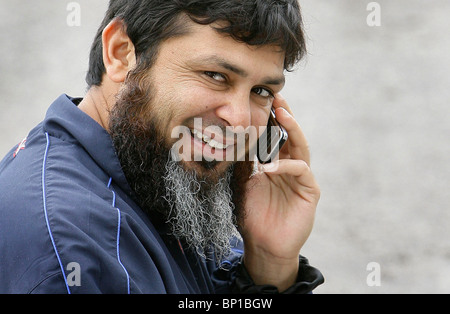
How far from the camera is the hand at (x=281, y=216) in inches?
110

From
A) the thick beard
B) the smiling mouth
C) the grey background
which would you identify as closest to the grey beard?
the thick beard

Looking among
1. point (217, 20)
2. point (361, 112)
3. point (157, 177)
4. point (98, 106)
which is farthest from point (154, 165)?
point (361, 112)

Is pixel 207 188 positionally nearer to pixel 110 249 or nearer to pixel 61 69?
pixel 110 249

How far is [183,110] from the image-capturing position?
89.2 inches

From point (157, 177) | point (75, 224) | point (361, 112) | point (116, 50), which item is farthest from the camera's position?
point (361, 112)

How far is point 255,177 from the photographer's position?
2898 millimetres

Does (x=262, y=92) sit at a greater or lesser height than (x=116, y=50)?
lesser

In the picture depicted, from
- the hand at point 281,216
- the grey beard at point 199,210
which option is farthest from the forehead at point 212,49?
the hand at point 281,216

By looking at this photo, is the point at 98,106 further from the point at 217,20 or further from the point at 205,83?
the point at 217,20

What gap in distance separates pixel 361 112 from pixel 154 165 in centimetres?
577

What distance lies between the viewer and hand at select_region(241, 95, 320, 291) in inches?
110

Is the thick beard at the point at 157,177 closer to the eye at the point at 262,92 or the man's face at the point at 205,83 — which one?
the man's face at the point at 205,83

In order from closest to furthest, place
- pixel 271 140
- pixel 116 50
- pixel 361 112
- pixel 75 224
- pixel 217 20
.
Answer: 1. pixel 75 224
2. pixel 217 20
3. pixel 116 50
4. pixel 271 140
5. pixel 361 112

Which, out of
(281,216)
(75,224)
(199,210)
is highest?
(75,224)
